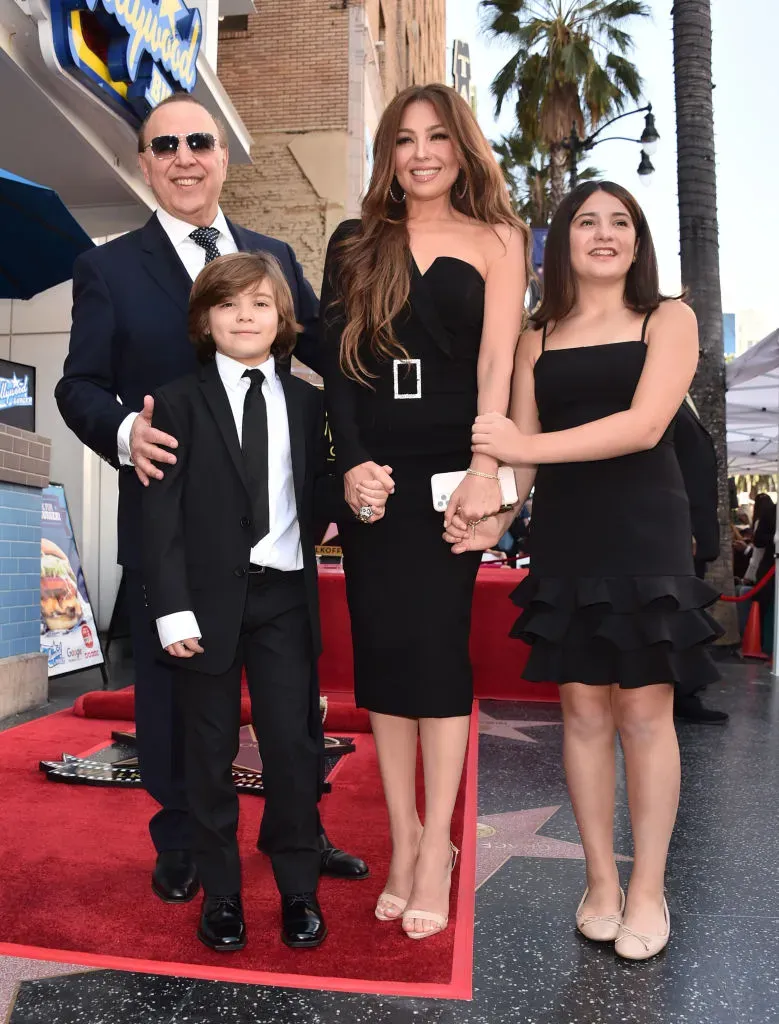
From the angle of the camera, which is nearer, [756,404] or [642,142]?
[756,404]

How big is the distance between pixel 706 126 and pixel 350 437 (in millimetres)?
9456

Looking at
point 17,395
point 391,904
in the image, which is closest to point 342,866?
point 391,904

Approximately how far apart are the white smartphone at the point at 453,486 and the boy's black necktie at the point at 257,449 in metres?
0.44

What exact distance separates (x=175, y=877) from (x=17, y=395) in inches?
265

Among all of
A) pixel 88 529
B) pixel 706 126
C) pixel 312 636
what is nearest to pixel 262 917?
pixel 312 636

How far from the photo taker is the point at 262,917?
2.53 metres

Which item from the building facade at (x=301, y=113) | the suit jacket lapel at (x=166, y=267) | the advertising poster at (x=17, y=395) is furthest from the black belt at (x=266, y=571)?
the building facade at (x=301, y=113)

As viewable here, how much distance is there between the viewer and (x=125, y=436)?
7.93 ft

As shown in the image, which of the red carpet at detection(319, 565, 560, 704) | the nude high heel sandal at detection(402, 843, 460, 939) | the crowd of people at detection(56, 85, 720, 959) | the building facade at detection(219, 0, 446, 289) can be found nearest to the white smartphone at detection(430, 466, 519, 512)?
the crowd of people at detection(56, 85, 720, 959)

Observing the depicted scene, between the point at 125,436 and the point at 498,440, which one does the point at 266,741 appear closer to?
the point at 125,436

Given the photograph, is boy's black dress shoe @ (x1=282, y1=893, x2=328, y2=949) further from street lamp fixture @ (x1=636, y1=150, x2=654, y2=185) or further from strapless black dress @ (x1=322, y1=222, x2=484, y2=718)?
street lamp fixture @ (x1=636, y1=150, x2=654, y2=185)

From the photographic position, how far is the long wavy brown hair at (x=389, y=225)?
2.39 metres

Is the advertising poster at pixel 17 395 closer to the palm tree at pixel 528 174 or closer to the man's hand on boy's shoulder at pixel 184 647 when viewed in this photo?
the man's hand on boy's shoulder at pixel 184 647

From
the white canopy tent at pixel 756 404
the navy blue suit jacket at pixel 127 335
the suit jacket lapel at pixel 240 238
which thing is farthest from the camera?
the white canopy tent at pixel 756 404
